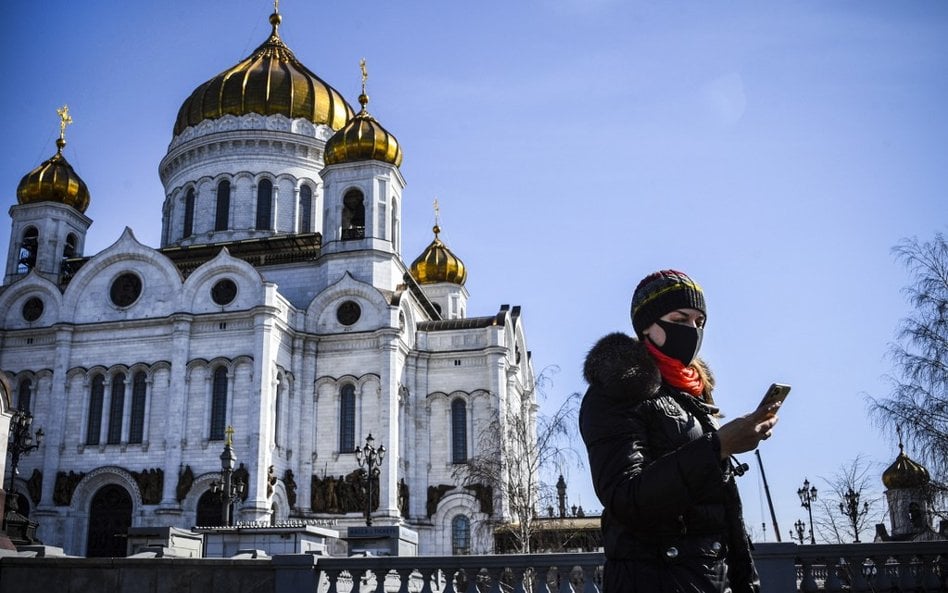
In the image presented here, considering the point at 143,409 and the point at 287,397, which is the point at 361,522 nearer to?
the point at 287,397

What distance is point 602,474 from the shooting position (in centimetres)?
286

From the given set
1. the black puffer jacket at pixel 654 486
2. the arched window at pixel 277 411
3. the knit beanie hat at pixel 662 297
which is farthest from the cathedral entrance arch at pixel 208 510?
the black puffer jacket at pixel 654 486

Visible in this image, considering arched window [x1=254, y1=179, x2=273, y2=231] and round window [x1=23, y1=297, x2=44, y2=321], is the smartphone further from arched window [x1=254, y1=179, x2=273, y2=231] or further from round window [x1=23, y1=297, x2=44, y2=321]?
arched window [x1=254, y1=179, x2=273, y2=231]

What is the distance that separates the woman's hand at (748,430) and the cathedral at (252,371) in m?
25.2

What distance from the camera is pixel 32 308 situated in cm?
3266

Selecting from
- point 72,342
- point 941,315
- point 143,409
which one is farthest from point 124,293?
point 941,315

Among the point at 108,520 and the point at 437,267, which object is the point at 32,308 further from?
the point at 437,267

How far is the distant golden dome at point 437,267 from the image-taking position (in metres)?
41.8

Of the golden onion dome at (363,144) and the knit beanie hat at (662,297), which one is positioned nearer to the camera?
the knit beanie hat at (662,297)

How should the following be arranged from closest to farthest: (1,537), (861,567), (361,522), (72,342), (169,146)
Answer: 1. (861,567)
2. (1,537)
3. (361,522)
4. (72,342)
5. (169,146)

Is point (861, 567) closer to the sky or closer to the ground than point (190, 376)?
closer to the ground

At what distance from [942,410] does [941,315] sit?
1.87 metres

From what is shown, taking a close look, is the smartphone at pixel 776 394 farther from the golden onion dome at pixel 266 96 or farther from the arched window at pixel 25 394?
the golden onion dome at pixel 266 96

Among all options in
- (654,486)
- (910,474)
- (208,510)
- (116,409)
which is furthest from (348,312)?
(654,486)
